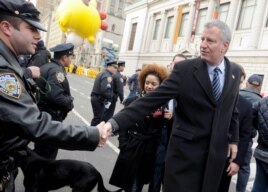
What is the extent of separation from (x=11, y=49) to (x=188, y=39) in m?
31.5

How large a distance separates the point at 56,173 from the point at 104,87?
15.6ft

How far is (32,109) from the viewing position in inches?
69.2

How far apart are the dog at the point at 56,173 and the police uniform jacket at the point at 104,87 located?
468 cm

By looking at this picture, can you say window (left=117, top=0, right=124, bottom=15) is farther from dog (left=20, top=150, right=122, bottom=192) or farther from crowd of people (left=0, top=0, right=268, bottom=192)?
dog (left=20, top=150, right=122, bottom=192)

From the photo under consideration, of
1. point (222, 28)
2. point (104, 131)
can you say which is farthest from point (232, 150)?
point (104, 131)

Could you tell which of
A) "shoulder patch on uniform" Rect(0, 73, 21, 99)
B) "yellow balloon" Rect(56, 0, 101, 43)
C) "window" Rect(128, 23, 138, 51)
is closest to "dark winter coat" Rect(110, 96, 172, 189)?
"shoulder patch on uniform" Rect(0, 73, 21, 99)

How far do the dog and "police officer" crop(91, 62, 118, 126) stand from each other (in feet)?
15.4

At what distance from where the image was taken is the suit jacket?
2816 mm

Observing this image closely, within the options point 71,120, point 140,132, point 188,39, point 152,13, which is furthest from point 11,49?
point 152,13

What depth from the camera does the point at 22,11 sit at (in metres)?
1.94

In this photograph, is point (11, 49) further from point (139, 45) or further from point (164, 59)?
point (139, 45)

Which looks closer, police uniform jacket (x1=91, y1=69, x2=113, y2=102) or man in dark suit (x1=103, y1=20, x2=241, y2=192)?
man in dark suit (x1=103, y1=20, x2=241, y2=192)

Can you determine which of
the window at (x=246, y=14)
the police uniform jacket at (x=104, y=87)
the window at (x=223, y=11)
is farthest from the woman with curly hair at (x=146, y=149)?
the window at (x=223, y=11)

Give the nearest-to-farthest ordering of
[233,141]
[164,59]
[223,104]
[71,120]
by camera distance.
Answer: [223,104] < [233,141] < [71,120] < [164,59]
